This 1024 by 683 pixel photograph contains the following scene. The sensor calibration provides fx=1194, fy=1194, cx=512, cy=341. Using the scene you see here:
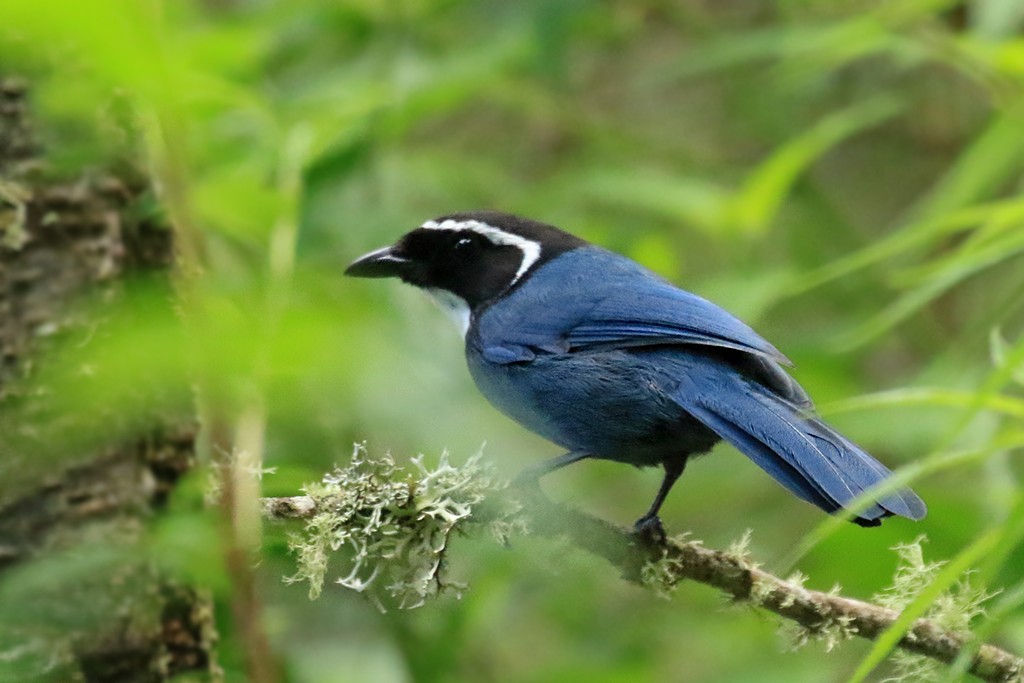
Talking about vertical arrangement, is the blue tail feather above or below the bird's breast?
above

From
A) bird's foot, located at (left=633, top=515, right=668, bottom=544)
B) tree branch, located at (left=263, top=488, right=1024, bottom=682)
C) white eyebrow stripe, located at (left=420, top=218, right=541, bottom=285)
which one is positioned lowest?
bird's foot, located at (left=633, top=515, right=668, bottom=544)

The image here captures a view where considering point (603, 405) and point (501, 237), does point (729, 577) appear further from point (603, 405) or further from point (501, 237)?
point (501, 237)

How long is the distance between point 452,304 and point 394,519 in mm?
1559

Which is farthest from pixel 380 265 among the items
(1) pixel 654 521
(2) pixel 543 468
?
(1) pixel 654 521

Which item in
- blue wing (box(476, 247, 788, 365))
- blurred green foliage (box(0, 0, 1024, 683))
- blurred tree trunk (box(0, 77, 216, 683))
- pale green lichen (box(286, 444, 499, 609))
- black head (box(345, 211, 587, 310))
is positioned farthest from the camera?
black head (box(345, 211, 587, 310))

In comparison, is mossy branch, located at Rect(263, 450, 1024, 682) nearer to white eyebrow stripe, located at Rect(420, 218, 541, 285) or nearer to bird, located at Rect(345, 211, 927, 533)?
bird, located at Rect(345, 211, 927, 533)

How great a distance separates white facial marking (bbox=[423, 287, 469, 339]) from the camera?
378cm

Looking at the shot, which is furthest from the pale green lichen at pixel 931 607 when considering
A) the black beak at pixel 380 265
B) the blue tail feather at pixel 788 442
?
the black beak at pixel 380 265

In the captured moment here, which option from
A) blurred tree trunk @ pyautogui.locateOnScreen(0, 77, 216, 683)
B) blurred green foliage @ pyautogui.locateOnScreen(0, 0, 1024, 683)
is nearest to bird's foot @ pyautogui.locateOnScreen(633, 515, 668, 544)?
blurred green foliage @ pyautogui.locateOnScreen(0, 0, 1024, 683)

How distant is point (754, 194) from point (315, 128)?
1.53 m

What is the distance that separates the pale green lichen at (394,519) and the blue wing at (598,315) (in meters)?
0.88

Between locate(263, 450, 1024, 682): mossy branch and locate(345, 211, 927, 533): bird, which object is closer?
locate(263, 450, 1024, 682): mossy branch

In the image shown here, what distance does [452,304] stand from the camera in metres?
3.83

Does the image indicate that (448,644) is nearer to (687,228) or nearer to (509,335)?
(509,335)
